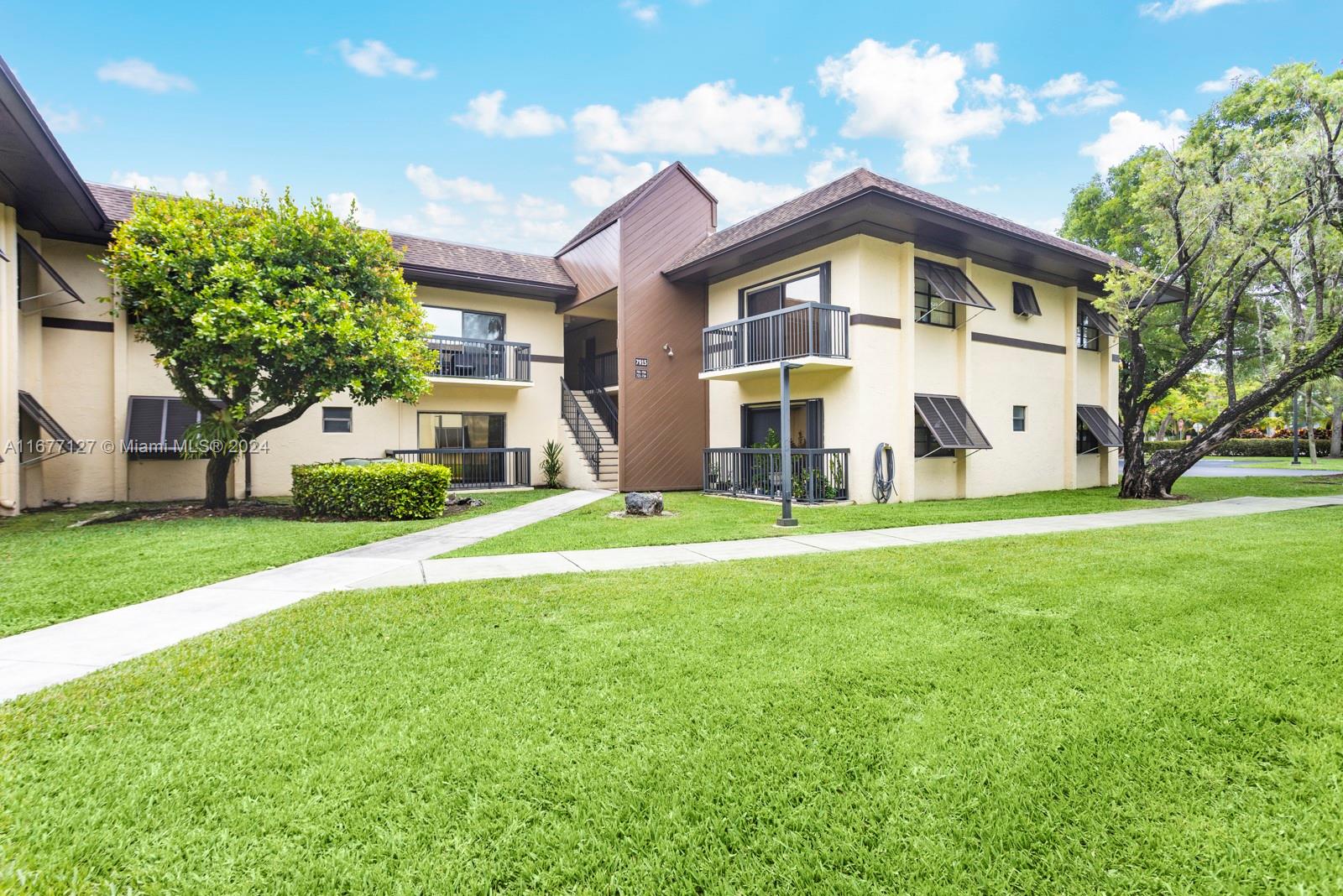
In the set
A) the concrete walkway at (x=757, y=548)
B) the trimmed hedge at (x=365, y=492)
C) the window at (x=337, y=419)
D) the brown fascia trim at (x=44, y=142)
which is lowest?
the concrete walkway at (x=757, y=548)

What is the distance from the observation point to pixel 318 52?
1520cm

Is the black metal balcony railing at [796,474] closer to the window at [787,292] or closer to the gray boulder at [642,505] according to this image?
the gray boulder at [642,505]

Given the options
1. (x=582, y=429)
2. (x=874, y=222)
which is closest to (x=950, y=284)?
(x=874, y=222)

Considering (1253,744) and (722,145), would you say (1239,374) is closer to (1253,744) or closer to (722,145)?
(722,145)

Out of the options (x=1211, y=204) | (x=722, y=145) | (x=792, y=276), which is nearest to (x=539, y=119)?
(x=722, y=145)

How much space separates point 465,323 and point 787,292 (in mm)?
9020

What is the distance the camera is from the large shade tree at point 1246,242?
1184 cm

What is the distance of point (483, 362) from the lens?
16.6 metres

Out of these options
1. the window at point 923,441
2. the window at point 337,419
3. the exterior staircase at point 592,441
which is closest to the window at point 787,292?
the window at point 923,441

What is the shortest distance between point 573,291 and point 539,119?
13.9 m

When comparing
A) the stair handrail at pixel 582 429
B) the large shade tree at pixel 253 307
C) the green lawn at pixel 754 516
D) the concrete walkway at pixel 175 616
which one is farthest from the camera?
the stair handrail at pixel 582 429

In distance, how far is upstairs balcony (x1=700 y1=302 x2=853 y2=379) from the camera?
12.8 m

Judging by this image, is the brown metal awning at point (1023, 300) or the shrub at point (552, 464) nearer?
→ the brown metal awning at point (1023, 300)

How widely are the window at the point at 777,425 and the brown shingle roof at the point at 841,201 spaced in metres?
4.04
